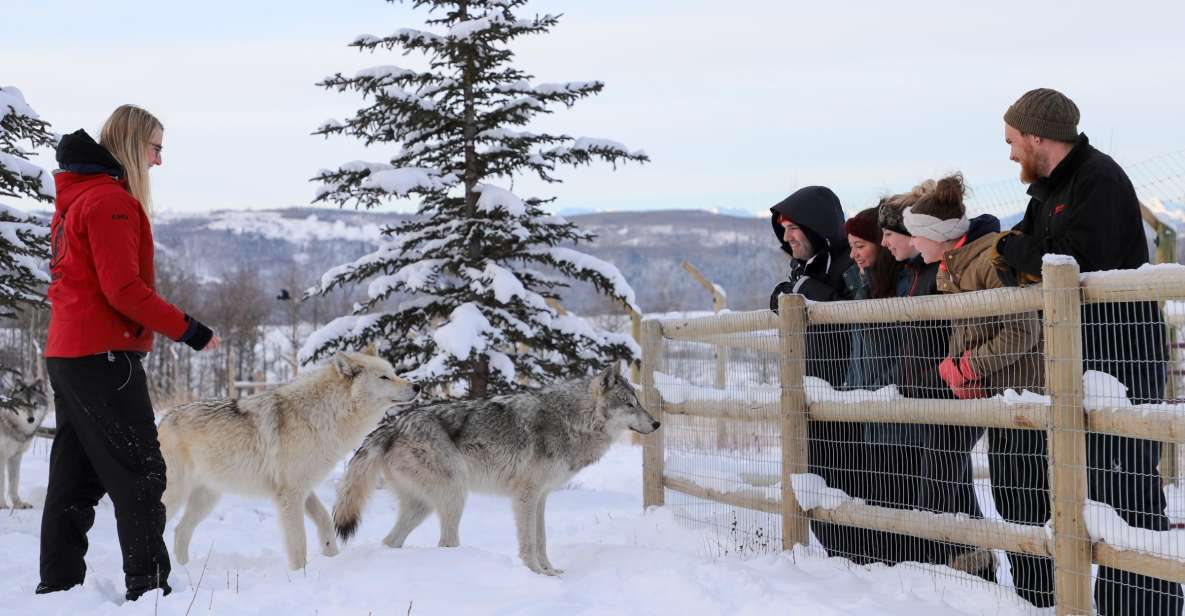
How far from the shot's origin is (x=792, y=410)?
575cm

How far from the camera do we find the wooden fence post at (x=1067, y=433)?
3820 mm

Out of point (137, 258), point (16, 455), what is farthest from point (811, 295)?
point (16, 455)

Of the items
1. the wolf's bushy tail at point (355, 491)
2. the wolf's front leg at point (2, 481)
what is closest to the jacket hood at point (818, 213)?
the wolf's bushy tail at point (355, 491)

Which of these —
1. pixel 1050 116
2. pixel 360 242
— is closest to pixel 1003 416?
pixel 1050 116

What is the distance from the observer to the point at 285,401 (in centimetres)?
601

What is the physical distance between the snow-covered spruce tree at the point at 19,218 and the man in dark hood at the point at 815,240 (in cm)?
659

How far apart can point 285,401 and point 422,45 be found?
602 centimetres

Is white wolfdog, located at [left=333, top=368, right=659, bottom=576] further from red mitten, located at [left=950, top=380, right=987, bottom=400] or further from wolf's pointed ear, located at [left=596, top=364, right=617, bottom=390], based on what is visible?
red mitten, located at [left=950, top=380, right=987, bottom=400]

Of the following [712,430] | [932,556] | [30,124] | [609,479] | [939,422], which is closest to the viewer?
[939,422]

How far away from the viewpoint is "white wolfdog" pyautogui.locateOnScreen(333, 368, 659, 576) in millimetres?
6367

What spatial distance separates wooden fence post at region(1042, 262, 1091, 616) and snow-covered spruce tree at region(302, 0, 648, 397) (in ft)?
23.2

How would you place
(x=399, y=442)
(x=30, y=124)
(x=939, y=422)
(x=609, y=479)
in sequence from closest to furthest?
(x=939, y=422)
(x=399, y=442)
(x=30, y=124)
(x=609, y=479)

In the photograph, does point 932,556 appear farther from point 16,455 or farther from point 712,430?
point 16,455

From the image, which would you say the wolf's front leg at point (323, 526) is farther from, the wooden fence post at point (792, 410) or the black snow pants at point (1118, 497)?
the black snow pants at point (1118, 497)
